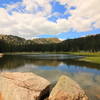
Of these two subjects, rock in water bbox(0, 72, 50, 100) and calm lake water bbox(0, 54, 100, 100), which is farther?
calm lake water bbox(0, 54, 100, 100)

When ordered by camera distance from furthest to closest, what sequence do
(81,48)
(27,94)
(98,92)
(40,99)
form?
(81,48), (98,92), (40,99), (27,94)

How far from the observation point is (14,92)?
1252cm

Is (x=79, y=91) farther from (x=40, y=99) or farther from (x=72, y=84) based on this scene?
(x=40, y=99)

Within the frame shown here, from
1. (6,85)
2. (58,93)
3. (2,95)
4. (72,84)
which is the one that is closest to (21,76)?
(6,85)

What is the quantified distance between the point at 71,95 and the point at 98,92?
5.74 metres

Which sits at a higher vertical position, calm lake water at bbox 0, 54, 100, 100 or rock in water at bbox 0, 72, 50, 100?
rock in water at bbox 0, 72, 50, 100

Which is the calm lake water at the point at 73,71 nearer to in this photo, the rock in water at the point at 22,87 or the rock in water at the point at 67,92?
the rock in water at the point at 67,92

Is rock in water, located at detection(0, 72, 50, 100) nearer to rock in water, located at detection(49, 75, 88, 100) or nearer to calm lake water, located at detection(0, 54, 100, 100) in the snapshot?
rock in water, located at detection(49, 75, 88, 100)

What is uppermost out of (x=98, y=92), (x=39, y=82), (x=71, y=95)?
(x=39, y=82)

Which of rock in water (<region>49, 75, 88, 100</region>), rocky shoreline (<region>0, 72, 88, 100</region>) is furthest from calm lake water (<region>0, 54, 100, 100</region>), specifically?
rocky shoreline (<region>0, 72, 88, 100</region>)

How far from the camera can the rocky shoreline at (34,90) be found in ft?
39.3

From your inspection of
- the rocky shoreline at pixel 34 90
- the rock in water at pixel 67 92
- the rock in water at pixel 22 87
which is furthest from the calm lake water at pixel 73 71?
the rock in water at pixel 22 87

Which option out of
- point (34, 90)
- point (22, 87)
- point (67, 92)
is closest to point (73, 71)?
point (67, 92)

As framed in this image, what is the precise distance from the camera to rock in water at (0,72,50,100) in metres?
12.0
